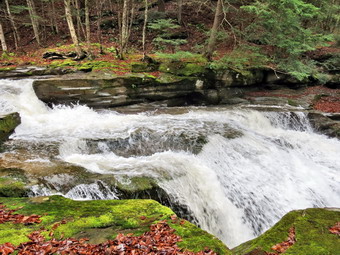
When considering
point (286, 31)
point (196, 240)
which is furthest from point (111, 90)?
point (286, 31)

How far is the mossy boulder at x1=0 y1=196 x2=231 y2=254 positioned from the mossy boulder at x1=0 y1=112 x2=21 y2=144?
440cm

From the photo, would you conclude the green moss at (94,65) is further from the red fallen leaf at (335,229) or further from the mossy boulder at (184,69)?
the red fallen leaf at (335,229)

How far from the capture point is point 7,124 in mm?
8094

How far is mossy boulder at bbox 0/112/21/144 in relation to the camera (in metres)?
7.75

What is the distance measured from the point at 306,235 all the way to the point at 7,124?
918cm

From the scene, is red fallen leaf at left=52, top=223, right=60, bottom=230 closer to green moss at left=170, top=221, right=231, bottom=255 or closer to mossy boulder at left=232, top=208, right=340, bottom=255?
green moss at left=170, top=221, right=231, bottom=255

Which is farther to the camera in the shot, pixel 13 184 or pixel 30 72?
pixel 30 72

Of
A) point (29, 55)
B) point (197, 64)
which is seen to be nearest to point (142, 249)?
point (197, 64)

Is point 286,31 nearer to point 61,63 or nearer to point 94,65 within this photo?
point 94,65

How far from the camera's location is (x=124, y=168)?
620 centimetres

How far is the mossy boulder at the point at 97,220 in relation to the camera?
9.78 ft

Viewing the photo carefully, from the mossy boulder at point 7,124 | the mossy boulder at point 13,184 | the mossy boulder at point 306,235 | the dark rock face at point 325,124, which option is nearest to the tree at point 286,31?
the dark rock face at point 325,124

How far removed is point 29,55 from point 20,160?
1337cm

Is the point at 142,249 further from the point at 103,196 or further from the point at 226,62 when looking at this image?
the point at 226,62
